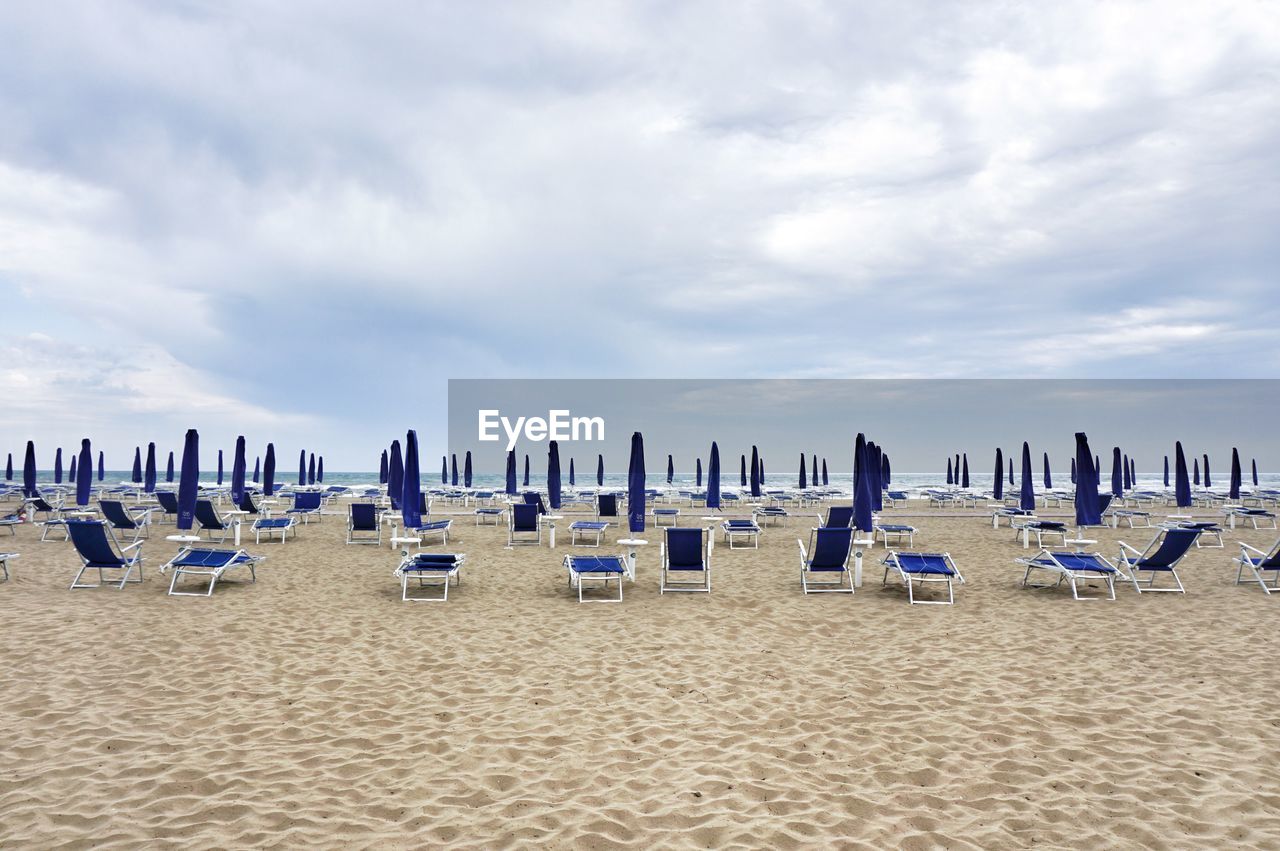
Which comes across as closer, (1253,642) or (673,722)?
(673,722)

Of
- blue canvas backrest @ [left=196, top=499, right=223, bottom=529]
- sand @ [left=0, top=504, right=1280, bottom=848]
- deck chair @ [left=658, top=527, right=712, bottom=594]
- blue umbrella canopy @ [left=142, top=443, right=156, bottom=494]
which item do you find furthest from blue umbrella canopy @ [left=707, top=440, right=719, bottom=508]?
blue umbrella canopy @ [left=142, top=443, right=156, bottom=494]

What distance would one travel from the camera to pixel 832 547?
30.9 feet

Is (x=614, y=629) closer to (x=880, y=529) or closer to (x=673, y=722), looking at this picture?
(x=673, y=722)

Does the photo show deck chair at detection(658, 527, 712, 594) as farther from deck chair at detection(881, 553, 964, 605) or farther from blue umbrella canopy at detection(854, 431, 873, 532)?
blue umbrella canopy at detection(854, 431, 873, 532)

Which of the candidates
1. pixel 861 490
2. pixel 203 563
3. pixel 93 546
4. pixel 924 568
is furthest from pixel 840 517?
pixel 93 546

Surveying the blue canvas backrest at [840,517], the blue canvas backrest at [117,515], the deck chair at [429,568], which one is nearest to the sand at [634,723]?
the deck chair at [429,568]

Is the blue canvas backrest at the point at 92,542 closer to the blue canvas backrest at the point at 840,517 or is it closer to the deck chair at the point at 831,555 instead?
the deck chair at the point at 831,555

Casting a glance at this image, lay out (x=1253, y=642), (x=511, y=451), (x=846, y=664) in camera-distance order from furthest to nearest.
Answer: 1. (x=511, y=451)
2. (x=1253, y=642)
3. (x=846, y=664)

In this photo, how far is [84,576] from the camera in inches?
388

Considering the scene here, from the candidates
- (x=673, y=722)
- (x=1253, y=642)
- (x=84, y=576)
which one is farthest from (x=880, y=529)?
(x=84, y=576)

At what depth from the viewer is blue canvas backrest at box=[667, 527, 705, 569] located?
9547 millimetres

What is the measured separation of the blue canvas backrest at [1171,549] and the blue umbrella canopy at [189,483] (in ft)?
46.6

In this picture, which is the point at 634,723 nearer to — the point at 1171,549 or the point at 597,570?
the point at 597,570

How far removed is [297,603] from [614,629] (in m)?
4.07
